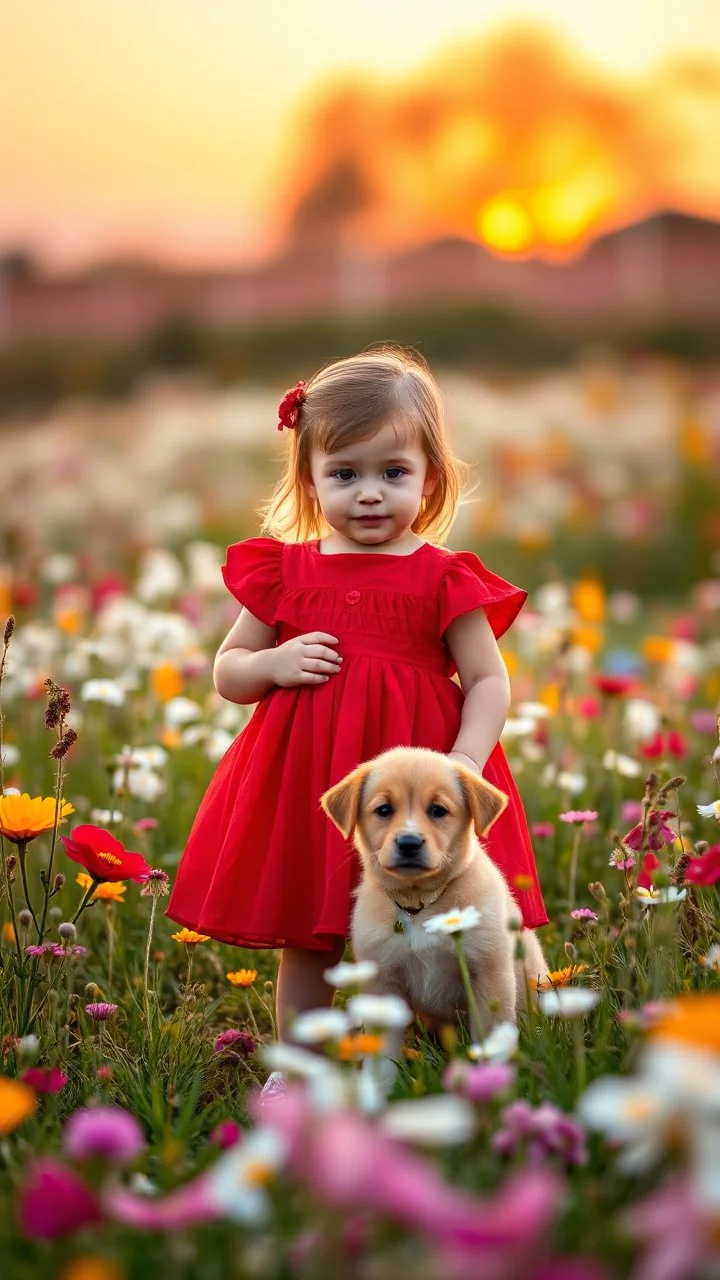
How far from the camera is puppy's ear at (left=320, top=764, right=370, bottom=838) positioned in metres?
2.76

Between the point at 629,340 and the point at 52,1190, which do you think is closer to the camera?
the point at 52,1190

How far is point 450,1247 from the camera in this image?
1.22 metres

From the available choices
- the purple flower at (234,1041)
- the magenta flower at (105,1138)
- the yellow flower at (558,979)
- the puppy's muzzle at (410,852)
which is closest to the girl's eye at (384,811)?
the puppy's muzzle at (410,852)

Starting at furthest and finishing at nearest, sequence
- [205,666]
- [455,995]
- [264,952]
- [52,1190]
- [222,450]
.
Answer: [222,450] < [205,666] < [264,952] < [455,995] < [52,1190]

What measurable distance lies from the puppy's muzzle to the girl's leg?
585 millimetres

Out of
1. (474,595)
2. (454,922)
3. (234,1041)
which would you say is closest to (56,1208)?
(454,922)

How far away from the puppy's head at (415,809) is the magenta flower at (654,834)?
28cm

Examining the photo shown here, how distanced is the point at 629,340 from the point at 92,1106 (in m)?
14.8

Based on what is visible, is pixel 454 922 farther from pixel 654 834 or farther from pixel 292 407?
pixel 292 407

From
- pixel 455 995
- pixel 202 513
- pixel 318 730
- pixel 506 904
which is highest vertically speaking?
pixel 202 513

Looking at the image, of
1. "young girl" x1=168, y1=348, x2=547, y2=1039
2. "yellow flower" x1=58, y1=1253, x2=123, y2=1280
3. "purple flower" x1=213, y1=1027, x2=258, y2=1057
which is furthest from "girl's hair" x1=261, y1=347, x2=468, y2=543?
"yellow flower" x1=58, y1=1253, x2=123, y2=1280

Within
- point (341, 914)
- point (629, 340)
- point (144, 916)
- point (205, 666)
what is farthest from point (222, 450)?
point (341, 914)

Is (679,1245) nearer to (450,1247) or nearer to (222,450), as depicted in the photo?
(450,1247)

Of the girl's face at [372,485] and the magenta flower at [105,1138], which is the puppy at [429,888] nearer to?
the girl's face at [372,485]
